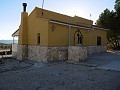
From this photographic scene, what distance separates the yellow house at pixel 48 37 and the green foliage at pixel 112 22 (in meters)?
10.9

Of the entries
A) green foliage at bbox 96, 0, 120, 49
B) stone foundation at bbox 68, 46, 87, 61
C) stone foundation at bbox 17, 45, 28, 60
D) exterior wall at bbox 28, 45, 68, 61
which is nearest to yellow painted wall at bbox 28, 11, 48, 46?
exterior wall at bbox 28, 45, 68, 61

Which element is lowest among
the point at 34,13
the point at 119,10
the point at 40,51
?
the point at 40,51

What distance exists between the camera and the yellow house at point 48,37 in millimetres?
18219

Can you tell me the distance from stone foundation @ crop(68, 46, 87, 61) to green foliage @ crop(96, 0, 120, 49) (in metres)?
17.7

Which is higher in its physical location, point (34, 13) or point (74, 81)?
point (34, 13)

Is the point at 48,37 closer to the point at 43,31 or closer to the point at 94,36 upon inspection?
the point at 43,31

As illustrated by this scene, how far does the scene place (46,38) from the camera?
1811 centimetres

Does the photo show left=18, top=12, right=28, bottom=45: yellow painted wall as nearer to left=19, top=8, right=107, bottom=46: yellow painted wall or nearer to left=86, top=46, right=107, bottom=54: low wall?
left=19, top=8, right=107, bottom=46: yellow painted wall

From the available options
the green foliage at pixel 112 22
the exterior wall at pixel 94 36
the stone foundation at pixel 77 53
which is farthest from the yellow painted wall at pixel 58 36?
the green foliage at pixel 112 22

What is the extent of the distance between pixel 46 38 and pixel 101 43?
12561mm

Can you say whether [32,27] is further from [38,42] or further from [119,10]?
[119,10]

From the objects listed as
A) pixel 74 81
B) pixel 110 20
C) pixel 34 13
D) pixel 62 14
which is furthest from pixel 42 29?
pixel 110 20

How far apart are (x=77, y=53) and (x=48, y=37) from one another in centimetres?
327

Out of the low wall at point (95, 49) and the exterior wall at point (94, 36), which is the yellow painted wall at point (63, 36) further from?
the low wall at point (95, 49)
